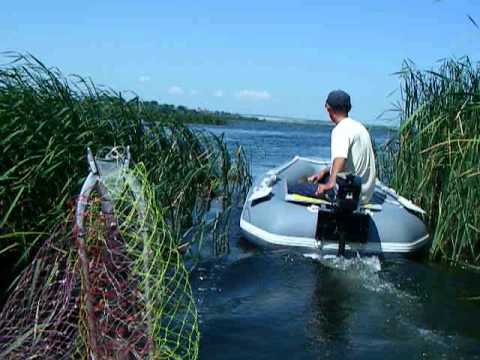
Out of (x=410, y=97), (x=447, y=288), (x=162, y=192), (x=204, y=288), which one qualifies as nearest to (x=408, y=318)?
(x=447, y=288)

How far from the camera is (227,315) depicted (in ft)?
14.3

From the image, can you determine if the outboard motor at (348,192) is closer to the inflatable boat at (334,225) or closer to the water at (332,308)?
the inflatable boat at (334,225)

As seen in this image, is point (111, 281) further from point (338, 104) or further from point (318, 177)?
point (318, 177)

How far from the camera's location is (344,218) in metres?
5.52

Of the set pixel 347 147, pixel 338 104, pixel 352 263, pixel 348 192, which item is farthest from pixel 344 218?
pixel 338 104

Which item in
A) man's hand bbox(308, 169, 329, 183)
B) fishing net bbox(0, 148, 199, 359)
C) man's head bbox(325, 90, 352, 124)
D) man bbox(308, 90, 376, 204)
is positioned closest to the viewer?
fishing net bbox(0, 148, 199, 359)

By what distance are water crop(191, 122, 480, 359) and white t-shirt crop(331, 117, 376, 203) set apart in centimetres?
86

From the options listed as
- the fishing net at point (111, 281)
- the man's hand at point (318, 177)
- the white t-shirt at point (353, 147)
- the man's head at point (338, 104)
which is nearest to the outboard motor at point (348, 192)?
the white t-shirt at point (353, 147)

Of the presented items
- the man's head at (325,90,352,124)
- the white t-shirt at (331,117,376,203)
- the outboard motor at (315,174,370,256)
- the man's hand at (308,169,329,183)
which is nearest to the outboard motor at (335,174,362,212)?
the outboard motor at (315,174,370,256)

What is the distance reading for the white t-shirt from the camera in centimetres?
570

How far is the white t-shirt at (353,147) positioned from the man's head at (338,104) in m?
0.09

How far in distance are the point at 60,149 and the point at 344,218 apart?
2.62 meters

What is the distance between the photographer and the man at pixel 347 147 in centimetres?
569

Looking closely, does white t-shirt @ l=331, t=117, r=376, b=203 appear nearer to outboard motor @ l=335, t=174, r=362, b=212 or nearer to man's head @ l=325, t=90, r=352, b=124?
man's head @ l=325, t=90, r=352, b=124
